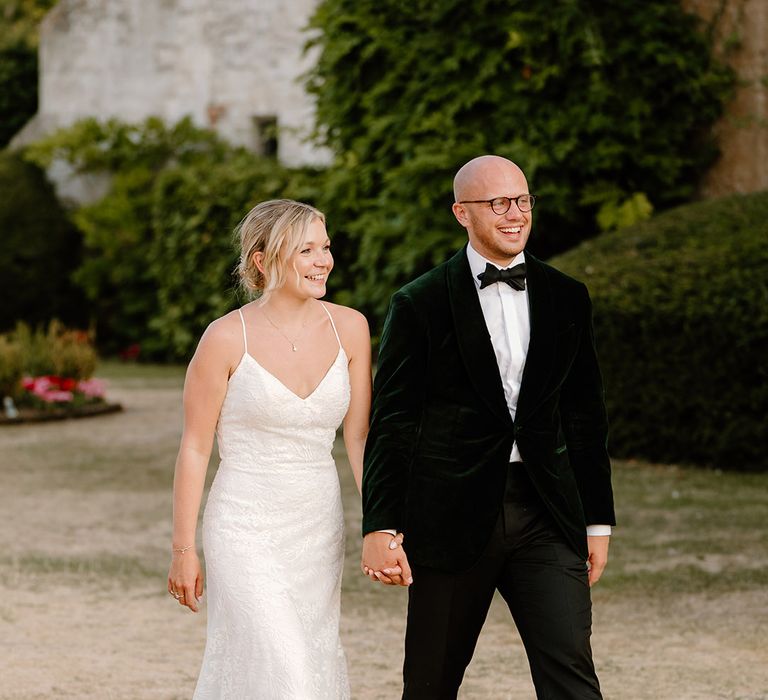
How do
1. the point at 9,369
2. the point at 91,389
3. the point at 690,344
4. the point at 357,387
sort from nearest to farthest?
the point at 357,387 < the point at 690,344 < the point at 9,369 < the point at 91,389

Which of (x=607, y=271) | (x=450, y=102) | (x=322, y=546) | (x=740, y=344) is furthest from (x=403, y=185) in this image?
(x=322, y=546)

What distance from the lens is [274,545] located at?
12.9ft

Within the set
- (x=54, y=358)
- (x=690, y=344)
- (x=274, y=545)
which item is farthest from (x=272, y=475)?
(x=54, y=358)

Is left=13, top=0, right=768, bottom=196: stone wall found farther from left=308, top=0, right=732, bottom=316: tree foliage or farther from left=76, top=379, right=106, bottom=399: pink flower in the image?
left=308, top=0, right=732, bottom=316: tree foliage

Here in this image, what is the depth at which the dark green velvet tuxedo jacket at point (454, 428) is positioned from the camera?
147 inches

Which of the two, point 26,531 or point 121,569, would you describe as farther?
point 26,531

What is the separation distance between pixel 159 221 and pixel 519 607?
1857 centimetres

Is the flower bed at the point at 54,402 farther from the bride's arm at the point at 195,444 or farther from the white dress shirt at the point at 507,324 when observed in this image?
the white dress shirt at the point at 507,324

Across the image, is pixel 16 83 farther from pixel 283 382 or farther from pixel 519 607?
pixel 519 607

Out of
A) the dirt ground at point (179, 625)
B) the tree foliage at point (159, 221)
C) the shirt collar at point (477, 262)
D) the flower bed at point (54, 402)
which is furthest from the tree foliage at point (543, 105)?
the shirt collar at point (477, 262)

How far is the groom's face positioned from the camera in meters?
3.80

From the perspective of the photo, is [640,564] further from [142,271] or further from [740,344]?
[142,271]

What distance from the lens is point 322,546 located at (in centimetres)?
397

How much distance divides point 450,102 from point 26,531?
5.83 m
